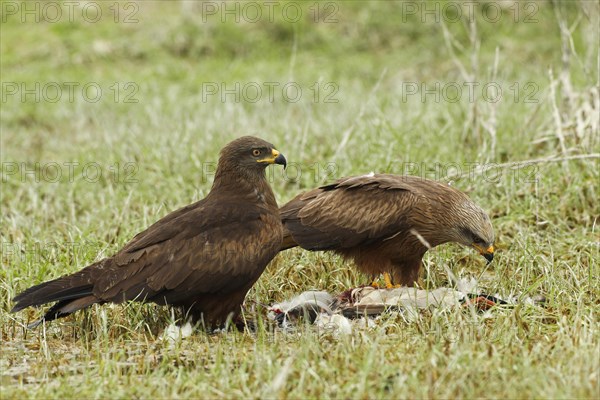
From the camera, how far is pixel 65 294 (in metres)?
4.42

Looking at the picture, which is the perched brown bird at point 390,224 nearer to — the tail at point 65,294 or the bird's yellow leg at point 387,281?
the bird's yellow leg at point 387,281

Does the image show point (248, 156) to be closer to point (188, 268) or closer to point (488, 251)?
point (188, 268)

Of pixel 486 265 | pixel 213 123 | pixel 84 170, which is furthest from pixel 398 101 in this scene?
pixel 486 265

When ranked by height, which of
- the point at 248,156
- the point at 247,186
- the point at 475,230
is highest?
the point at 248,156

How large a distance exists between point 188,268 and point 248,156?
782 millimetres

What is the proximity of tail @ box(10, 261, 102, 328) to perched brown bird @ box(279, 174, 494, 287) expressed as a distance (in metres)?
1.25

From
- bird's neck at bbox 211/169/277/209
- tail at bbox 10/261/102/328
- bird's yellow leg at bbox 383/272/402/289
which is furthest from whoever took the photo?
bird's yellow leg at bbox 383/272/402/289


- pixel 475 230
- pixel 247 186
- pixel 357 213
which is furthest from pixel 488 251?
pixel 247 186

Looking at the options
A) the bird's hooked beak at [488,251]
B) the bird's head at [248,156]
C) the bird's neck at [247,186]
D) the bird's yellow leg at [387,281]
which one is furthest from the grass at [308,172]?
the bird's head at [248,156]

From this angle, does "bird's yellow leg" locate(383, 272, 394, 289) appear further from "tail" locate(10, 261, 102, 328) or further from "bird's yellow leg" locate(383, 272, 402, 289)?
"tail" locate(10, 261, 102, 328)

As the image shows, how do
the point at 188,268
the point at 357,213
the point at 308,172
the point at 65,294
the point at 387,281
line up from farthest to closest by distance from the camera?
the point at 308,172, the point at 387,281, the point at 357,213, the point at 188,268, the point at 65,294

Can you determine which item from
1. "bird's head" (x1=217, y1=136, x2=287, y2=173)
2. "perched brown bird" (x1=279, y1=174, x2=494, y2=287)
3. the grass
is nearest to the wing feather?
"perched brown bird" (x1=279, y1=174, x2=494, y2=287)

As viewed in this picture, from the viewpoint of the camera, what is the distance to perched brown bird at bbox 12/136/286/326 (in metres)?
4.46

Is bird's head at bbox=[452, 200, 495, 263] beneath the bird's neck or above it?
beneath
